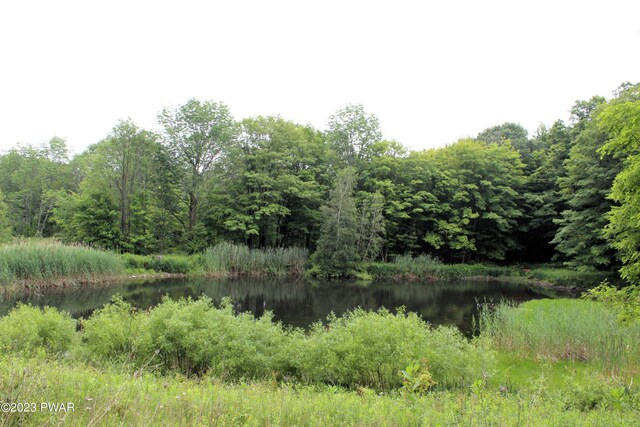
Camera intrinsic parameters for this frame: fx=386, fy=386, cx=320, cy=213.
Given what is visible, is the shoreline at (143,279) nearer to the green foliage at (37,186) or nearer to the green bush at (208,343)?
the green bush at (208,343)

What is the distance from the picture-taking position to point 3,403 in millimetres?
2670

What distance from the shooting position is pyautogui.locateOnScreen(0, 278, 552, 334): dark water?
15.1 m

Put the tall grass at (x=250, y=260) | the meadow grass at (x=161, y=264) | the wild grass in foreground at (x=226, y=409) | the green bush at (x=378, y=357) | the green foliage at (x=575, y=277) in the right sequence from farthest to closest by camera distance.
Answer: the tall grass at (x=250, y=260) < the meadow grass at (x=161, y=264) < the green foliage at (x=575, y=277) < the green bush at (x=378, y=357) < the wild grass in foreground at (x=226, y=409)

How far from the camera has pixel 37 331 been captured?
7.30m

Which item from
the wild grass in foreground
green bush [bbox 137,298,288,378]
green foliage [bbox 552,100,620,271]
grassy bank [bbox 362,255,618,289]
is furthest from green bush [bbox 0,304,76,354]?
green foliage [bbox 552,100,620,271]

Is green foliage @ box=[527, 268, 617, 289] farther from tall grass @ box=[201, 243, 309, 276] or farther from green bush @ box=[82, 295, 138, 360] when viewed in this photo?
green bush @ box=[82, 295, 138, 360]

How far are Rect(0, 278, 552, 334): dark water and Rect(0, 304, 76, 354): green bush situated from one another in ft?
20.8

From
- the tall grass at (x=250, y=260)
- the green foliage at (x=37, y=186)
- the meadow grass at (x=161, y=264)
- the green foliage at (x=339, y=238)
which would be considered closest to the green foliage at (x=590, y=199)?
the green foliage at (x=339, y=238)

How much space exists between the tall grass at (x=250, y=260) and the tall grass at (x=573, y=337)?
847 inches

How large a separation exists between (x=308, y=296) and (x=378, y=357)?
1423 centimetres

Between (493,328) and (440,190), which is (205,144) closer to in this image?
(440,190)

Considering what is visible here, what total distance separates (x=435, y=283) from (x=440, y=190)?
12.3 metres

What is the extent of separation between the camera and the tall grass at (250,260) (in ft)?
93.8

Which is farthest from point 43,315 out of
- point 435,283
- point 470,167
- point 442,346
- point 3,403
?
point 470,167
